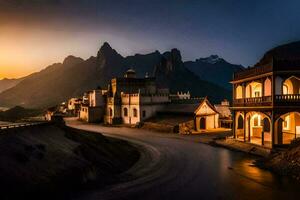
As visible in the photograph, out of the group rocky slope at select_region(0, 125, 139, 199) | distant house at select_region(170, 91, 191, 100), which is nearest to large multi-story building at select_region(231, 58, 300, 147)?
rocky slope at select_region(0, 125, 139, 199)

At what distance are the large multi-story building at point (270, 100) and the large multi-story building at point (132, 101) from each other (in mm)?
29187

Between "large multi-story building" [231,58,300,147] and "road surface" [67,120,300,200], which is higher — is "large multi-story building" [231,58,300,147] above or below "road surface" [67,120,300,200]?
above

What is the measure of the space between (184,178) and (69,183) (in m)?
9.31

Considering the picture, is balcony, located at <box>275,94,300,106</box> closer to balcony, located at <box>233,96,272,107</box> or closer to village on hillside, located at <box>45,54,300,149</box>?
village on hillside, located at <box>45,54,300,149</box>

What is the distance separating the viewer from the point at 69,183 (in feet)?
70.1

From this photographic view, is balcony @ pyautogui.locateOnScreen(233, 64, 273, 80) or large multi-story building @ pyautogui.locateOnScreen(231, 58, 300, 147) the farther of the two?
balcony @ pyautogui.locateOnScreen(233, 64, 273, 80)

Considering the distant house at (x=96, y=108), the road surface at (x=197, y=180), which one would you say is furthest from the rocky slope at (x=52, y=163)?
the distant house at (x=96, y=108)

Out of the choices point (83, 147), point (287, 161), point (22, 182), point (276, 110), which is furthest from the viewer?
point (276, 110)

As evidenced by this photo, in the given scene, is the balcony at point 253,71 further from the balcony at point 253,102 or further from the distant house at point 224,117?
the distant house at point 224,117

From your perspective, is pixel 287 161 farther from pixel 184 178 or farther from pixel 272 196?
pixel 184 178

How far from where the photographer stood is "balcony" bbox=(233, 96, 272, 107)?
34.1 meters

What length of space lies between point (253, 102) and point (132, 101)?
124 ft

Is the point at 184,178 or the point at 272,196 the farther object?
the point at 184,178

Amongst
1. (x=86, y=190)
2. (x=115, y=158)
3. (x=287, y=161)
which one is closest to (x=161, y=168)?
(x=115, y=158)
